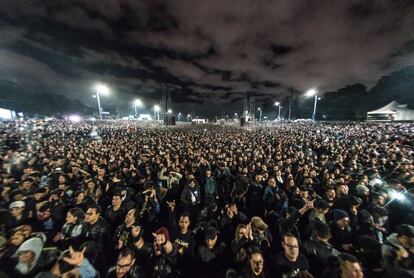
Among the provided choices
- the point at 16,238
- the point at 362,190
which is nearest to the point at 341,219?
the point at 362,190

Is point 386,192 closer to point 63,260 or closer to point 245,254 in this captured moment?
point 245,254

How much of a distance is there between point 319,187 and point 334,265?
160 inches

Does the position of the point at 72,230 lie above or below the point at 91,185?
below

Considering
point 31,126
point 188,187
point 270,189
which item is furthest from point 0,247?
point 31,126

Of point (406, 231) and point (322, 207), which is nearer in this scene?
point (406, 231)

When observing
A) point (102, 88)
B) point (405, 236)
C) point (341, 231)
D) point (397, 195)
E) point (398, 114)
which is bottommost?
point (341, 231)

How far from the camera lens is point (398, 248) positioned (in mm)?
2883

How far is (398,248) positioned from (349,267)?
1.17 m

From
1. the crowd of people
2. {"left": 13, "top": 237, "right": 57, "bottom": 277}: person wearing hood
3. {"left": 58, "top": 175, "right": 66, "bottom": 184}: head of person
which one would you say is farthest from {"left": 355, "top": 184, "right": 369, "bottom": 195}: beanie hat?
{"left": 58, "top": 175, "right": 66, "bottom": 184}: head of person

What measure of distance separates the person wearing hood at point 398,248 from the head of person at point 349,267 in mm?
617

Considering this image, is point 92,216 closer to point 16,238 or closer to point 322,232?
point 16,238

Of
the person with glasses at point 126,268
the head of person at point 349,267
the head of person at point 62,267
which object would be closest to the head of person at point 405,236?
the head of person at point 349,267

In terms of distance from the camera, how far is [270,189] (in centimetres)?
564

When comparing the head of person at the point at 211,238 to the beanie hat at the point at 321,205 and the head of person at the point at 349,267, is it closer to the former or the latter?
the head of person at the point at 349,267
